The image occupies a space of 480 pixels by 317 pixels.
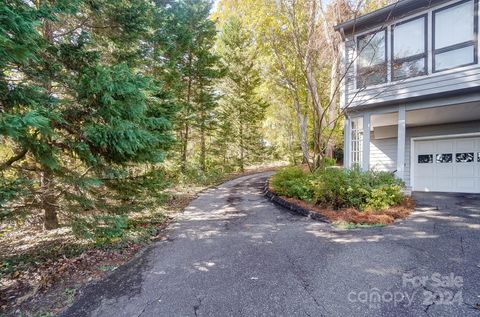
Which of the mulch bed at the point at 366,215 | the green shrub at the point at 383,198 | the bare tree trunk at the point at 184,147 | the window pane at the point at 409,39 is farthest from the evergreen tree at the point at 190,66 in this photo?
the window pane at the point at 409,39

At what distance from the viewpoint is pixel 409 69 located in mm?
7039

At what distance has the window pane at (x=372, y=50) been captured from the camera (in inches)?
296

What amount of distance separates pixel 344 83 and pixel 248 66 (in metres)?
10.6

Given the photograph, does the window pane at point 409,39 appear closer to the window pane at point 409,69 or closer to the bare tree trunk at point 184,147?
the window pane at point 409,69

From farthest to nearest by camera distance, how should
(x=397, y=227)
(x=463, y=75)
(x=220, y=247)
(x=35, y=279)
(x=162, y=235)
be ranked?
(x=463, y=75)
(x=162, y=235)
(x=397, y=227)
(x=220, y=247)
(x=35, y=279)

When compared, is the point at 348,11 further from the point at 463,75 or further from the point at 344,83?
the point at 463,75

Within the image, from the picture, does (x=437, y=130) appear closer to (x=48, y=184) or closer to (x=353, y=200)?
(x=353, y=200)

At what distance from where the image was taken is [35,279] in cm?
350

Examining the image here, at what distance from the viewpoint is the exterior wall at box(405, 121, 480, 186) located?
8.19 metres

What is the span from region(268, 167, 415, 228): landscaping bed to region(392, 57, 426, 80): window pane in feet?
10.3

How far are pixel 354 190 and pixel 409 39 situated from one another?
508 cm

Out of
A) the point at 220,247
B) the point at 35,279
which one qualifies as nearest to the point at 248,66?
the point at 220,247

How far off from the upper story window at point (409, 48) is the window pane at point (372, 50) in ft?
1.10

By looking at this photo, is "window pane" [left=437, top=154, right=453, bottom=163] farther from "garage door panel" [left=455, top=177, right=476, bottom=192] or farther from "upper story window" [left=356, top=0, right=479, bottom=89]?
"upper story window" [left=356, top=0, right=479, bottom=89]
